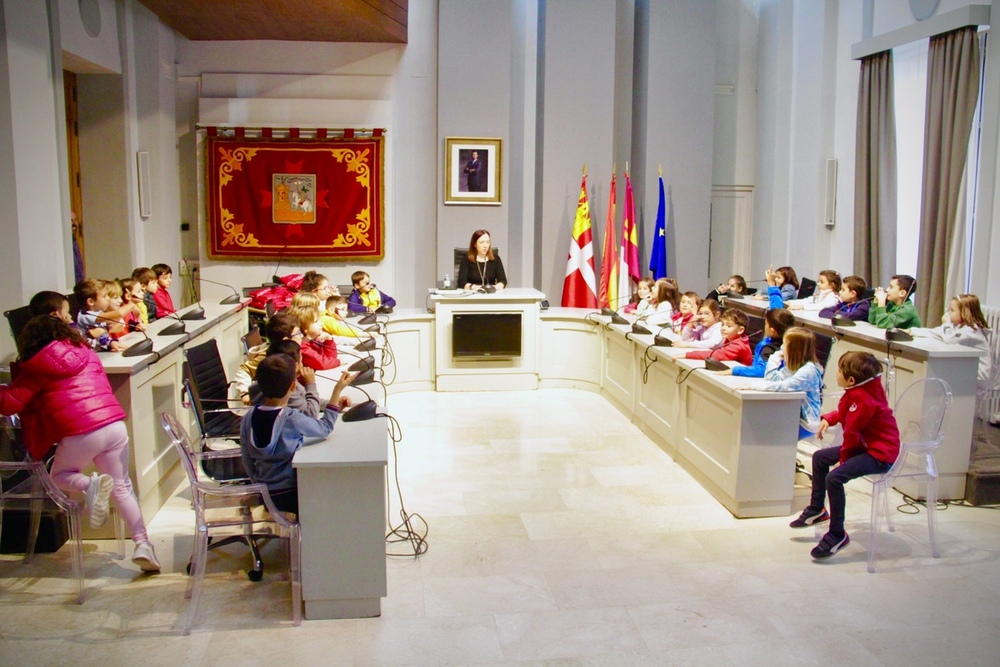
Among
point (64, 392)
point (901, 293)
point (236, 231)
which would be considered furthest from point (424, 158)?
point (64, 392)

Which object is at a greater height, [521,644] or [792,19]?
[792,19]

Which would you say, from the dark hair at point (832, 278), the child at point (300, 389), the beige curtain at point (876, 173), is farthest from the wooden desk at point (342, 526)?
the beige curtain at point (876, 173)

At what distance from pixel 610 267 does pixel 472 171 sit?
6.30 feet

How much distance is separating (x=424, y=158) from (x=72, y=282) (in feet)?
14.5

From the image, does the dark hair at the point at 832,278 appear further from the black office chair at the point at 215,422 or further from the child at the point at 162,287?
the child at the point at 162,287

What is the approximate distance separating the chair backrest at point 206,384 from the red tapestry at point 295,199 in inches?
183

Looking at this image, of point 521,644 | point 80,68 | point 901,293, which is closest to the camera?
point 521,644

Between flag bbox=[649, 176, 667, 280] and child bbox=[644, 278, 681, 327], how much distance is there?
6.67 feet

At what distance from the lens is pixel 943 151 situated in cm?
774

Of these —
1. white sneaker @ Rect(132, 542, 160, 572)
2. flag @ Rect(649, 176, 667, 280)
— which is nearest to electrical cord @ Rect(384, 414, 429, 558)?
white sneaker @ Rect(132, 542, 160, 572)

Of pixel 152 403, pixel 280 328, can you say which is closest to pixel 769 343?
pixel 280 328

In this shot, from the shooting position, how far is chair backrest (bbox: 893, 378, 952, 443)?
4707 millimetres

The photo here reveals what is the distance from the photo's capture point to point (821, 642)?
3.80 meters

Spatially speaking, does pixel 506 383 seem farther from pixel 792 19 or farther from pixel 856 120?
pixel 792 19
